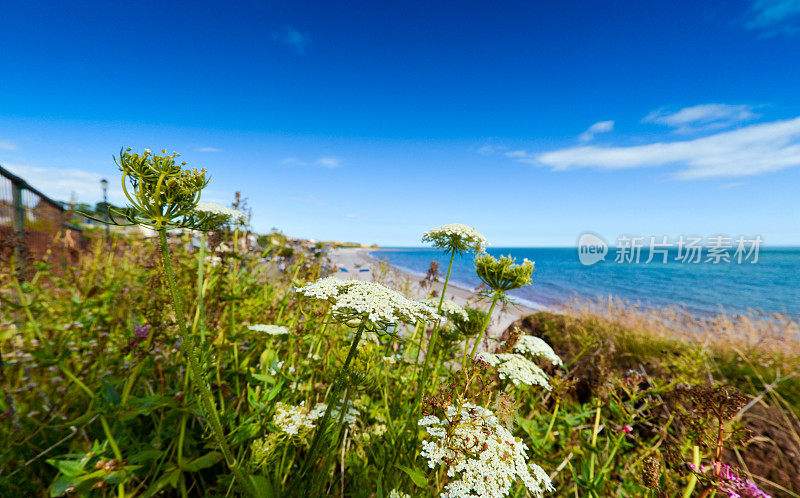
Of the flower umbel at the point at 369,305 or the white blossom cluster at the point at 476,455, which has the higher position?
the flower umbel at the point at 369,305

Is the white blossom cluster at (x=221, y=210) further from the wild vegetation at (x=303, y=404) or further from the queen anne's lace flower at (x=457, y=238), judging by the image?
the queen anne's lace flower at (x=457, y=238)

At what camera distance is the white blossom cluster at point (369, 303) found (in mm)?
1462

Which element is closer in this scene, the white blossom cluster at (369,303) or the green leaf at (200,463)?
the white blossom cluster at (369,303)

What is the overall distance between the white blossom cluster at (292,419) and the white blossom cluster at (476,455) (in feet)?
2.70

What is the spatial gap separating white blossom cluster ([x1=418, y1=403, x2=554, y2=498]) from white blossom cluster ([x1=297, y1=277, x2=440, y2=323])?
20.4 inches

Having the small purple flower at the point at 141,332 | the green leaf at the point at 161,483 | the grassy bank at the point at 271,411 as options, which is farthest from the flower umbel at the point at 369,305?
the small purple flower at the point at 141,332

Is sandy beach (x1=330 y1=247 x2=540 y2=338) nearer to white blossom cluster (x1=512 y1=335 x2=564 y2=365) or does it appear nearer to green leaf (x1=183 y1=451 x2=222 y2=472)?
white blossom cluster (x1=512 y1=335 x2=564 y2=365)

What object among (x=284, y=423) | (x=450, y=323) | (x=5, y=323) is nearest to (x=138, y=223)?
(x=284, y=423)

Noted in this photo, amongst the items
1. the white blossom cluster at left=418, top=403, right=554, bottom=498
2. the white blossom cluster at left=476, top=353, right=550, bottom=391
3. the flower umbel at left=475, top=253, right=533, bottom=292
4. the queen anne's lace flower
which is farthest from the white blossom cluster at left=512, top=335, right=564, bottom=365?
the white blossom cluster at left=418, top=403, right=554, bottom=498

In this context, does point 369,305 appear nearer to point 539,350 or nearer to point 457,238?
point 457,238

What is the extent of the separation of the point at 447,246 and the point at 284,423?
1.97 m

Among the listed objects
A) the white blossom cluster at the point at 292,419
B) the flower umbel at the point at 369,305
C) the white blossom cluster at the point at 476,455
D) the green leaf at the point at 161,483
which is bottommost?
the green leaf at the point at 161,483

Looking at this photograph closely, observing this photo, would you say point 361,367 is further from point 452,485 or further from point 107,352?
point 107,352

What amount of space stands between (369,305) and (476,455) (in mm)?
919
